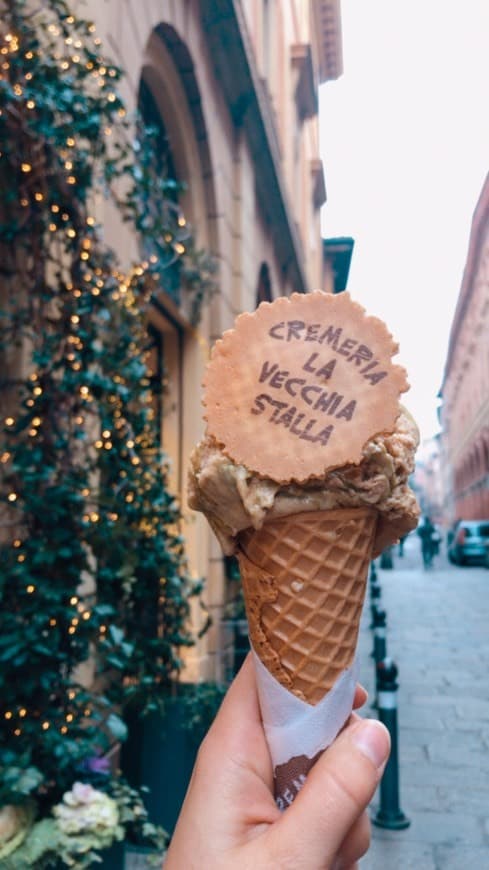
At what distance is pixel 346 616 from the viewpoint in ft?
5.53

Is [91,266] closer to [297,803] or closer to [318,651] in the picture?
[318,651]

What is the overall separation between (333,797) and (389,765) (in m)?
3.22

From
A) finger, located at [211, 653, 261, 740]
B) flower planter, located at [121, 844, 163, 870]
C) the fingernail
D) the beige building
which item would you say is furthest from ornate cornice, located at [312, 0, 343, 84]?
the fingernail

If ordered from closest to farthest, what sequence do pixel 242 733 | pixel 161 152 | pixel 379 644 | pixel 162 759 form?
1. pixel 242 733
2. pixel 162 759
3. pixel 379 644
4. pixel 161 152

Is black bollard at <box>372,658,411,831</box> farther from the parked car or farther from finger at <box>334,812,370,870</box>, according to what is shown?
the parked car

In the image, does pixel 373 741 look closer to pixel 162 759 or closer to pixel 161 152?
pixel 162 759

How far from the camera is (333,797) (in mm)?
1380

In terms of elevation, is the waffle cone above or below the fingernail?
above

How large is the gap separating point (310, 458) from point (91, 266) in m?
2.92

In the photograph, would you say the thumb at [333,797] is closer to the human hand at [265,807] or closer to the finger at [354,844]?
the human hand at [265,807]

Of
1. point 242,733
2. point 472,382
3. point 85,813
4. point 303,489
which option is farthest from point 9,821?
point 472,382

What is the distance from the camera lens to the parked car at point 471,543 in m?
19.4

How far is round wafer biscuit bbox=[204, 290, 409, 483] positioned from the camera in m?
1.47

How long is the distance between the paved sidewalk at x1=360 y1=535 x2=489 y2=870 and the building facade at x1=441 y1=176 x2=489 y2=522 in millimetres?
2323
